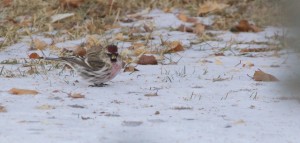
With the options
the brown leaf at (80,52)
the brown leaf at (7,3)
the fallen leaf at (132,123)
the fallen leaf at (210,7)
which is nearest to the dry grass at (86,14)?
the brown leaf at (7,3)

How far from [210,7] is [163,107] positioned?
4.97m

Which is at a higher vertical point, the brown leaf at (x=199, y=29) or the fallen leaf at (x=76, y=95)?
the brown leaf at (x=199, y=29)

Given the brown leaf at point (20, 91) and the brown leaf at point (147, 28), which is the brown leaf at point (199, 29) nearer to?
the brown leaf at point (147, 28)

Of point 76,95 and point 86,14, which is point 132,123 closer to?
point 76,95

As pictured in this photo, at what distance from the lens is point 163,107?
190 inches

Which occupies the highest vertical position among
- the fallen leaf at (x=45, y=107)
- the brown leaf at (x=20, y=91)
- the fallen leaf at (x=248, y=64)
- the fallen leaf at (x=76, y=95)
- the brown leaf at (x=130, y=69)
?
the fallen leaf at (x=248, y=64)

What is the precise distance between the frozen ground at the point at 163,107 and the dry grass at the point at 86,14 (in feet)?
5.14

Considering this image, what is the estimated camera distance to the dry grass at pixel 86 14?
28.0 feet

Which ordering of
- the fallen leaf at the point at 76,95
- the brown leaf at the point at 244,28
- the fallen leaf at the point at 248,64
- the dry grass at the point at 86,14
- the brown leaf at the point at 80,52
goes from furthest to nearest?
the brown leaf at the point at 244,28 < the dry grass at the point at 86,14 < the brown leaf at the point at 80,52 < the fallen leaf at the point at 248,64 < the fallen leaf at the point at 76,95

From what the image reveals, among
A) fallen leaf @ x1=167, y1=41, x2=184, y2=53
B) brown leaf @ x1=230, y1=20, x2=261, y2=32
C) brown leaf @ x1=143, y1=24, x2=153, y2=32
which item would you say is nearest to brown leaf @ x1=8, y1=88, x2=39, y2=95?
fallen leaf @ x1=167, y1=41, x2=184, y2=53

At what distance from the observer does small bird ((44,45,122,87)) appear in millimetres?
5578

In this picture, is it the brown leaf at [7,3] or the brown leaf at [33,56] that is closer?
the brown leaf at [33,56]

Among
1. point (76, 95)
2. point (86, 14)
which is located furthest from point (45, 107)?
point (86, 14)

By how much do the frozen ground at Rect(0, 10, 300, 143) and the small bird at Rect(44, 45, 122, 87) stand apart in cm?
10
